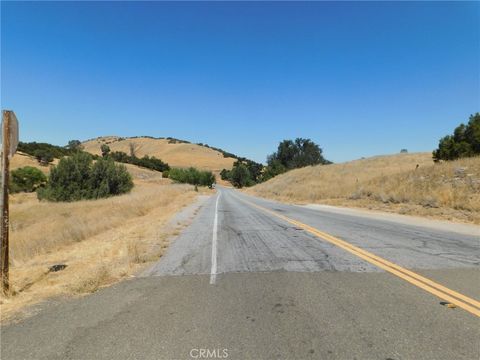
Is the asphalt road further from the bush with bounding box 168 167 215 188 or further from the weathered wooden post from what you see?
the bush with bounding box 168 167 215 188

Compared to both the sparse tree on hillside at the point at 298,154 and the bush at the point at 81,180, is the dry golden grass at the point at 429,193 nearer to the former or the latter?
the bush at the point at 81,180

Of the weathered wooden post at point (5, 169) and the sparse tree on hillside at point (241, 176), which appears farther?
the sparse tree on hillside at point (241, 176)

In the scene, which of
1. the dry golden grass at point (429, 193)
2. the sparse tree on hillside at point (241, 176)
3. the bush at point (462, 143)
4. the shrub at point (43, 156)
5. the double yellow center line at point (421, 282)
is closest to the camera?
the double yellow center line at point (421, 282)

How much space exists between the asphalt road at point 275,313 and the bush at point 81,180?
38321 millimetres

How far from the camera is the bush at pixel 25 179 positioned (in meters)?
59.8

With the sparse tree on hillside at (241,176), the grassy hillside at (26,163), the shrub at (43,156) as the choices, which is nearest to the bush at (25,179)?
the grassy hillside at (26,163)

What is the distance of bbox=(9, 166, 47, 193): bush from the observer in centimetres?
5984

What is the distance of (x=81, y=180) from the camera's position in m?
43.5

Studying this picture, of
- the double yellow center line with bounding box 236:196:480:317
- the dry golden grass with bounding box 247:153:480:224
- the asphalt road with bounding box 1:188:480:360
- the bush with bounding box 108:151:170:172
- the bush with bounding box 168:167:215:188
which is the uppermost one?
the bush with bounding box 108:151:170:172

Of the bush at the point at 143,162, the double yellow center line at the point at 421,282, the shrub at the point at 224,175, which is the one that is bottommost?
the double yellow center line at the point at 421,282

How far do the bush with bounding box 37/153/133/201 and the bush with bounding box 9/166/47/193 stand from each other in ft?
64.3

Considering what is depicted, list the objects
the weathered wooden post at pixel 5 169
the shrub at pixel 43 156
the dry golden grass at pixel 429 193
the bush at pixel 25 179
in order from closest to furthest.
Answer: the weathered wooden post at pixel 5 169, the dry golden grass at pixel 429 193, the bush at pixel 25 179, the shrub at pixel 43 156

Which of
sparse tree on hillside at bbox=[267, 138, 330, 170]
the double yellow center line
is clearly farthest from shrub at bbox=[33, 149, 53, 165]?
the double yellow center line

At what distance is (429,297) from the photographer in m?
5.21
